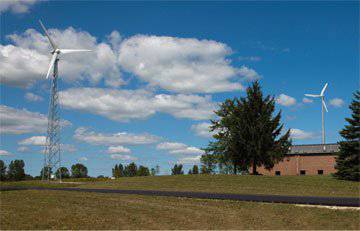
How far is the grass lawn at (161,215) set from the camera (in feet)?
52.1

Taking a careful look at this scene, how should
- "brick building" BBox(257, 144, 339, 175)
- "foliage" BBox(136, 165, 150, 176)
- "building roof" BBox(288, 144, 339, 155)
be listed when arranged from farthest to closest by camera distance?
"foliage" BBox(136, 165, 150, 176) < "building roof" BBox(288, 144, 339, 155) < "brick building" BBox(257, 144, 339, 175)

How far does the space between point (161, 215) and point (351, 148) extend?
30769 mm

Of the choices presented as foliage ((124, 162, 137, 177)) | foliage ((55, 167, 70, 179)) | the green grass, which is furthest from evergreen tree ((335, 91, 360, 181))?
foliage ((124, 162, 137, 177))

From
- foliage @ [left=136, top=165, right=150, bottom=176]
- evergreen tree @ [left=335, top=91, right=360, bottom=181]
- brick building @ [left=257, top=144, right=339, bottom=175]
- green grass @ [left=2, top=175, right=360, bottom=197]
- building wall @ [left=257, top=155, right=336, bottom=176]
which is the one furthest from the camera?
foliage @ [left=136, top=165, right=150, bottom=176]

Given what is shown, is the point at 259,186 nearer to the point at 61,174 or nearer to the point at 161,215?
the point at 161,215

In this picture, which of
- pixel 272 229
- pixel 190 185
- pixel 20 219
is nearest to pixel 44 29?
pixel 190 185

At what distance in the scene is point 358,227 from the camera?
51.9 ft

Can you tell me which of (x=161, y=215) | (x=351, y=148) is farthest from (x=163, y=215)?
(x=351, y=148)

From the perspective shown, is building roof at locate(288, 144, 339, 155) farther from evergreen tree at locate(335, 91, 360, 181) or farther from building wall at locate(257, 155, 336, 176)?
evergreen tree at locate(335, 91, 360, 181)

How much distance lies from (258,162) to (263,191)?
19230 millimetres

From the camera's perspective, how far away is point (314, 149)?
2685 inches

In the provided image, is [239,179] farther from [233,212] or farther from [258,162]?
[233,212]

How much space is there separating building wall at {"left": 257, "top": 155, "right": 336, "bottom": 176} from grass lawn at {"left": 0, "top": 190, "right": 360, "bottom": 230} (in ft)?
152

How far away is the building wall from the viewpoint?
6556 centimetres
